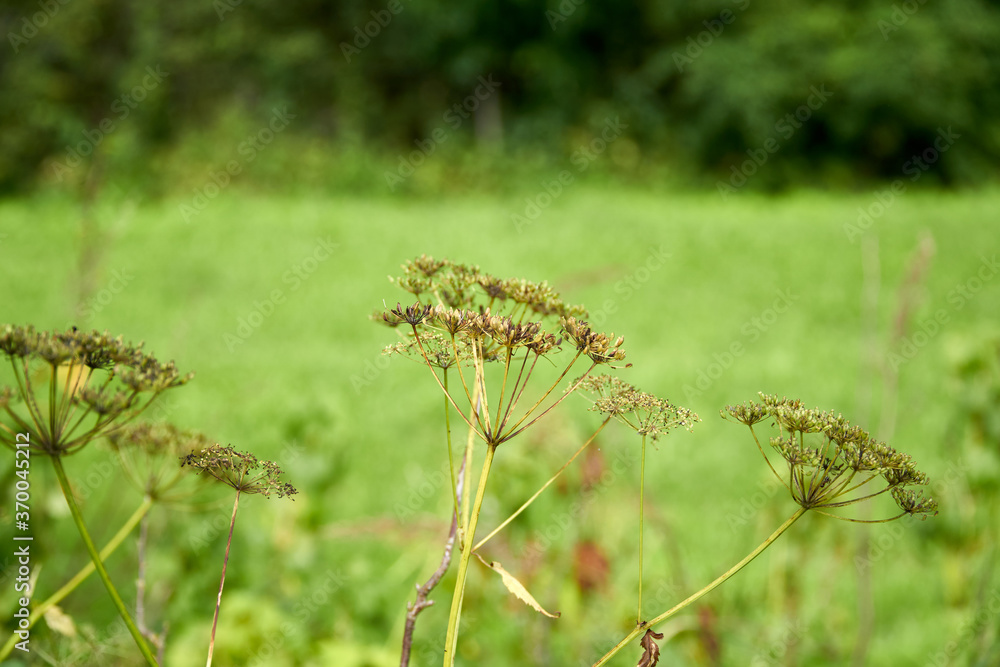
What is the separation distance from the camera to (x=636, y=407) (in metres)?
0.66

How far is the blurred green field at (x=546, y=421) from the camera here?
1.86 m

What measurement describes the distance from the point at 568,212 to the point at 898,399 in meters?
6.86

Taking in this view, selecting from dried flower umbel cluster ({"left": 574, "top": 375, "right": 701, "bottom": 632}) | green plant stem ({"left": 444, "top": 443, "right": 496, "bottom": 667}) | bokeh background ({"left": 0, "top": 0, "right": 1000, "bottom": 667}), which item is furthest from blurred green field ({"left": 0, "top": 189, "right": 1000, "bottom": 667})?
dried flower umbel cluster ({"left": 574, "top": 375, "right": 701, "bottom": 632})

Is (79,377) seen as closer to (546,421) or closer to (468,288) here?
(468,288)

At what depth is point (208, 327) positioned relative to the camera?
7.58 meters

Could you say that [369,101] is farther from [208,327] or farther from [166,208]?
[208,327]

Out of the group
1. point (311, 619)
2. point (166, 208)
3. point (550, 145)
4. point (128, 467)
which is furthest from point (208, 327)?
point (550, 145)

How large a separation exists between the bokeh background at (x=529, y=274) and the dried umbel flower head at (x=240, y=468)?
0.30m

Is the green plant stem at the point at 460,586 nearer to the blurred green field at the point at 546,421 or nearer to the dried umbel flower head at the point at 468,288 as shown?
the dried umbel flower head at the point at 468,288

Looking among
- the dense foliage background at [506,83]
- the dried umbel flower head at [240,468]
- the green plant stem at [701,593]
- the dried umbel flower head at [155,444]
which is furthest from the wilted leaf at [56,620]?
the dense foliage background at [506,83]

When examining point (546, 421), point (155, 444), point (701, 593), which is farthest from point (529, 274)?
point (701, 593)

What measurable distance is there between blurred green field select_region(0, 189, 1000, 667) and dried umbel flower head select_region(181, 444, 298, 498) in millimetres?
491

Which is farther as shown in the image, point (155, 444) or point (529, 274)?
point (529, 274)

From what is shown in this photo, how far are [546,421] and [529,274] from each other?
6.46 metres
